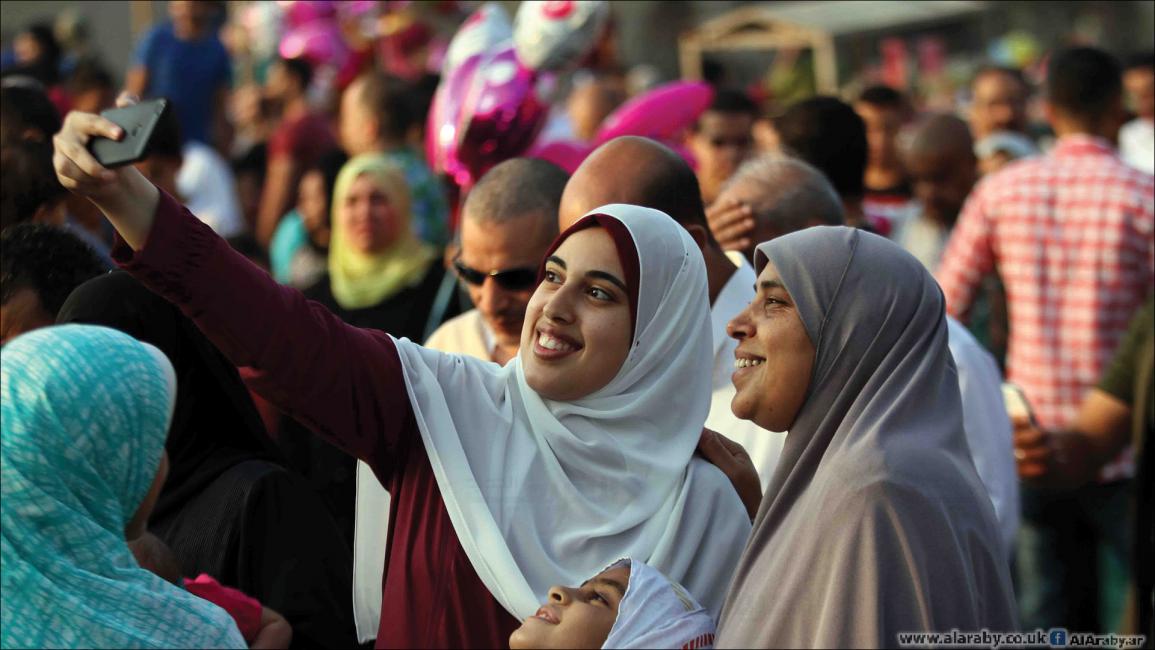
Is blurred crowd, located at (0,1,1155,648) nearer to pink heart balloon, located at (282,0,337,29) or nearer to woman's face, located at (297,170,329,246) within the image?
woman's face, located at (297,170,329,246)

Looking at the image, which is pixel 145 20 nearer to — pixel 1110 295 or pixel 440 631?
pixel 1110 295

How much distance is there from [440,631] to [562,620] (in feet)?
1.17

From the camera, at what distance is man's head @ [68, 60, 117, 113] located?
335 inches

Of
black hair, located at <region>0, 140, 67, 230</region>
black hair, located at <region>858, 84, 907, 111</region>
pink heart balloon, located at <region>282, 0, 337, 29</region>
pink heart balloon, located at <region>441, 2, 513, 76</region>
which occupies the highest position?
black hair, located at <region>0, 140, 67, 230</region>

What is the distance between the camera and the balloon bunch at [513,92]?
20.5ft

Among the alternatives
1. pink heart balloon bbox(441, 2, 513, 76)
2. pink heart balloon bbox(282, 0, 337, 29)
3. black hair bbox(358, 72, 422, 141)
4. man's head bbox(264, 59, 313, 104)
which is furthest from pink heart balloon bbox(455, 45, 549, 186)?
pink heart balloon bbox(282, 0, 337, 29)

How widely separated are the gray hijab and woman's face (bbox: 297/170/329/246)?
178 inches

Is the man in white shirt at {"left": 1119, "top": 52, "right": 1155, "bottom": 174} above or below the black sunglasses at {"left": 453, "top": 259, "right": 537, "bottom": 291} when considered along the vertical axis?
below

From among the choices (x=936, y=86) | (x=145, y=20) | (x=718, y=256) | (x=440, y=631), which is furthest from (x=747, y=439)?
(x=936, y=86)

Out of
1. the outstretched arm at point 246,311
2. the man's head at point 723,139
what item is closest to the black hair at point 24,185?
the outstretched arm at point 246,311

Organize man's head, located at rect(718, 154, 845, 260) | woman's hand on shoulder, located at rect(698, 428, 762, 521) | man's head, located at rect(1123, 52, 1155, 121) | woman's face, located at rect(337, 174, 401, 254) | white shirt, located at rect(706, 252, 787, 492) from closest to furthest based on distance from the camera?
1. woman's hand on shoulder, located at rect(698, 428, 762, 521)
2. white shirt, located at rect(706, 252, 787, 492)
3. man's head, located at rect(718, 154, 845, 260)
4. woman's face, located at rect(337, 174, 401, 254)
5. man's head, located at rect(1123, 52, 1155, 121)

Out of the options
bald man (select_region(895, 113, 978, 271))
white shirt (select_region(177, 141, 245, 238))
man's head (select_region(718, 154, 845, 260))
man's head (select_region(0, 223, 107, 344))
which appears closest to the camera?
man's head (select_region(0, 223, 107, 344))

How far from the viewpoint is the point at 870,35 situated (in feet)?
53.8

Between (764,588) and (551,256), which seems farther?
(551,256)
